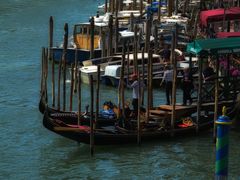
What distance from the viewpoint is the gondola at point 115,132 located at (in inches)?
612

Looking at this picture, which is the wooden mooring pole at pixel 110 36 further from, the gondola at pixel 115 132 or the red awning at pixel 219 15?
the gondola at pixel 115 132

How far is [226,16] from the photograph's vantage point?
→ 25.2 meters

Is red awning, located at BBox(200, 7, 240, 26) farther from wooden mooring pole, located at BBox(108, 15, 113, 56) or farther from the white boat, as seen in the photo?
the white boat

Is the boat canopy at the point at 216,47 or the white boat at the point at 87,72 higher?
the boat canopy at the point at 216,47

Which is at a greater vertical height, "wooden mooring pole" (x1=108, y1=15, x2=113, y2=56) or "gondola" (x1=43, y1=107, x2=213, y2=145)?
"wooden mooring pole" (x1=108, y1=15, x2=113, y2=56)

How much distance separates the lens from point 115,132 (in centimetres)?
1606

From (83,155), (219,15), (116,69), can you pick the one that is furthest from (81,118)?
(219,15)

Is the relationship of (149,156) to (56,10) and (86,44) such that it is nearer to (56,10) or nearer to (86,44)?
(86,44)

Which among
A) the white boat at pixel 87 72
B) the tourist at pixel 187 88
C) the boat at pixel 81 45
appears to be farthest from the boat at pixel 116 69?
the tourist at pixel 187 88

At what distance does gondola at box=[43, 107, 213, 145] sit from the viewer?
1555 cm

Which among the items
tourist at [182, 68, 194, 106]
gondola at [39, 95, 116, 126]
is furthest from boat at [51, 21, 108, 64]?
gondola at [39, 95, 116, 126]

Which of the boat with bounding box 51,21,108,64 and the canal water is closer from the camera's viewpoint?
the canal water

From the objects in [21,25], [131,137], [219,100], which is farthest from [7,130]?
[21,25]

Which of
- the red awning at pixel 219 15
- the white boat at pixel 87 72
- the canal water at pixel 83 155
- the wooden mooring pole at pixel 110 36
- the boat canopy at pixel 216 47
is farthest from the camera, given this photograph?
the red awning at pixel 219 15
